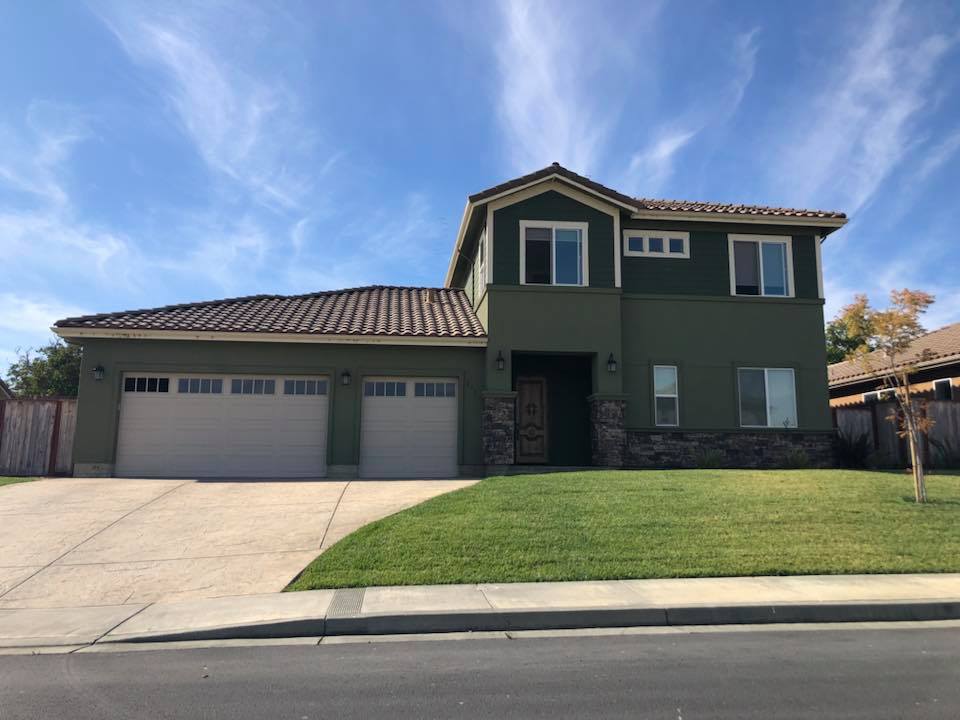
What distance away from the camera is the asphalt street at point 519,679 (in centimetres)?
472

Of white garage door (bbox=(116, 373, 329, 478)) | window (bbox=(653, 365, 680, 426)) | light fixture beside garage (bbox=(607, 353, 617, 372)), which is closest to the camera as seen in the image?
white garage door (bbox=(116, 373, 329, 478))

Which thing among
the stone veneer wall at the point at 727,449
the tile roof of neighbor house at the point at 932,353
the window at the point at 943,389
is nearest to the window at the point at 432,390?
the stone veneer wall at the point at 727,449

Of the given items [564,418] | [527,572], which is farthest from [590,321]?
[527,572]

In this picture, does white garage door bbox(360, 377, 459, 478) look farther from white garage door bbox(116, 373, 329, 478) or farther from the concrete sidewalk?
the concrete sidewalk

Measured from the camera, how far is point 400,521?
10.5 meters

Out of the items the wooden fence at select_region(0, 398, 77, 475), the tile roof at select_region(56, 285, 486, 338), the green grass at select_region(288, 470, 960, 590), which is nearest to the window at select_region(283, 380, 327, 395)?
the tile roof at select_region(56, 285, 486, 338)

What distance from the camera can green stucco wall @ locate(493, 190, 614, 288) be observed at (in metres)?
16.9

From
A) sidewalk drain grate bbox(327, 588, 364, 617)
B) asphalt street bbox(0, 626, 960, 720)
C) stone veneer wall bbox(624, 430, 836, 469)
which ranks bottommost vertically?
asphalt street bbox(0, 626, 960, 720)

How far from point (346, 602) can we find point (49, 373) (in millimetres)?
30403

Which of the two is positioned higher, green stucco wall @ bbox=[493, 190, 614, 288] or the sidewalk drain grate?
green stucco wall @ bbox=[493, 190, 614, 288]

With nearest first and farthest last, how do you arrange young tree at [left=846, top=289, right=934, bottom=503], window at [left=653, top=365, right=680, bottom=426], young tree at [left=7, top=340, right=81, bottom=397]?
young tree at [left=846, top=289, right=934, bottom=503], window at [left=653, top=365, right=680, bottom=426], young tree at [left=7, top=340, right=81, bottom=397]

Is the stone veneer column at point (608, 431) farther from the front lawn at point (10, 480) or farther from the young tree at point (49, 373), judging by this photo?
the young tree at point (49, 373)

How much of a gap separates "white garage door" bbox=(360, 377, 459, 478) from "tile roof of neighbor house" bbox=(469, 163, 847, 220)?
15.5ft

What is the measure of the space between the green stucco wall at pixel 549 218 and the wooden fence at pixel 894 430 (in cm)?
739
